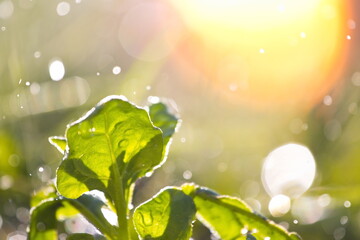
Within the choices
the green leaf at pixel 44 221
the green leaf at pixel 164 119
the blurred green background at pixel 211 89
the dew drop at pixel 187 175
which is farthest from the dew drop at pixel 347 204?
the green leaf at pixel 44 221

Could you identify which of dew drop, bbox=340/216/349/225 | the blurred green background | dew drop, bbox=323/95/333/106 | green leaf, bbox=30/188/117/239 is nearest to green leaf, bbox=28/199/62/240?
green leaf, bbox=30/188/117/239

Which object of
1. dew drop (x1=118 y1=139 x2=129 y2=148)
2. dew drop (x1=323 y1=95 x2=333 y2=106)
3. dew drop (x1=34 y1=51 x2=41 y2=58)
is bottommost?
dew drop (x1=118 y1=139 x2=129 y2=148)

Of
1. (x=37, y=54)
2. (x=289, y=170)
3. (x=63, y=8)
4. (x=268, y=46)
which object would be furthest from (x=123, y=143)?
(x=63, y=8)

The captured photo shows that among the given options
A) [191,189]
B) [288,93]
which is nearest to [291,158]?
[288,93]

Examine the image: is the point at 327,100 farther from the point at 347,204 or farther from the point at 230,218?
the point at 230,218

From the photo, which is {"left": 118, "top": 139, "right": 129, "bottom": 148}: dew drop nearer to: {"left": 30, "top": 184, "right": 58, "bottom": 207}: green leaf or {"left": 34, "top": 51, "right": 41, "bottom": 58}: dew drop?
{"left": 30, "top": 184, "right": 58, "bottom": 207}: green leaf

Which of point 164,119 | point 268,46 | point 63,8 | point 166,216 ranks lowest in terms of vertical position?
point 166,216

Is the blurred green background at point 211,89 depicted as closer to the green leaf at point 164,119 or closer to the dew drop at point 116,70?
the dew drop at point 116,70
